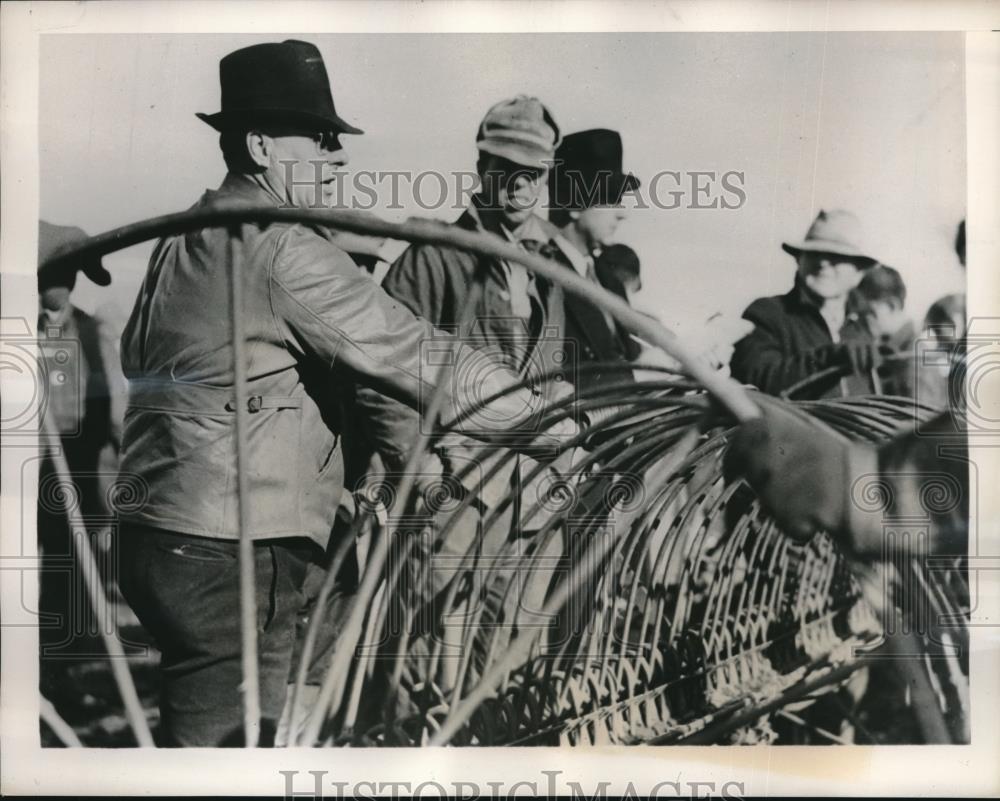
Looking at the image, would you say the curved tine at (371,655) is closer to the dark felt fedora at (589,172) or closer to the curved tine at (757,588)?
the curved tine at (757,588)

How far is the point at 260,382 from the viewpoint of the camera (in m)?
2.51

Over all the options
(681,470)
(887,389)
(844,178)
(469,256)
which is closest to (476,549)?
(681,470)

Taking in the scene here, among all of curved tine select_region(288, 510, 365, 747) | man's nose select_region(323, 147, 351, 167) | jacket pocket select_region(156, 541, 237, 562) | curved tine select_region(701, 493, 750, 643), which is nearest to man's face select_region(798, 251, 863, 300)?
curved tine select_region(701, 493, 750, 643)

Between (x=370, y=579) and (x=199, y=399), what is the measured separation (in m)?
0.64

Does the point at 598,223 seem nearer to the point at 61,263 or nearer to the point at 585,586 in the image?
the point at 585,586

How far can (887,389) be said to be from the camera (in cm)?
258

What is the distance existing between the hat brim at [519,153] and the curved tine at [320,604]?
1.00 meters

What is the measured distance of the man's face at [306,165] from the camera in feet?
Result: 8.32

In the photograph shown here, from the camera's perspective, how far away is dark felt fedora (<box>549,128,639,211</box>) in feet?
8.32

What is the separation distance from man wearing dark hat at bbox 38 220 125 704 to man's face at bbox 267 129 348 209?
1.73 ft

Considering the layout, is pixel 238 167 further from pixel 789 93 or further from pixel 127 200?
pixel 789 93

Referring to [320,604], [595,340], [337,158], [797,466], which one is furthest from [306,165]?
[797,466]

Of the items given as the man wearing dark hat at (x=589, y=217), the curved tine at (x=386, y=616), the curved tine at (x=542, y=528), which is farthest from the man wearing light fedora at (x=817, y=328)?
the curved tine at (x=386, y=616)

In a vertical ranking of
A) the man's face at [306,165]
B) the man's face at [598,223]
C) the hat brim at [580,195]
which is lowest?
the man's face at [598,223]
